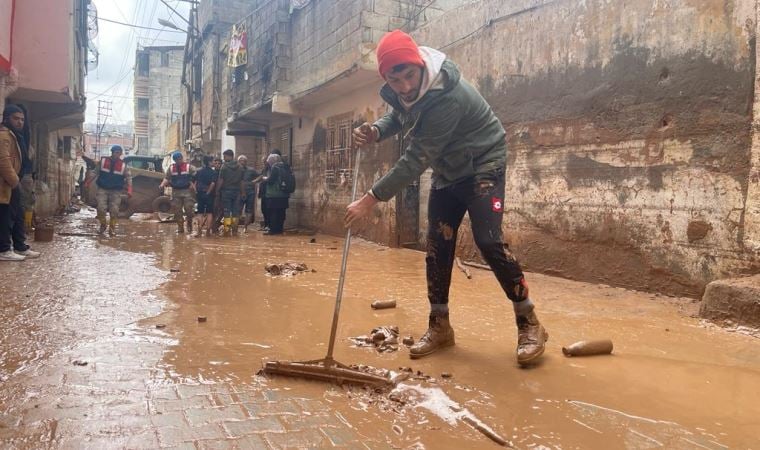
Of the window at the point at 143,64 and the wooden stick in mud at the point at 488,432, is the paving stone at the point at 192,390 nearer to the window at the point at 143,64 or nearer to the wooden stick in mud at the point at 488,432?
the wooden stick in mud at the point at 488,432

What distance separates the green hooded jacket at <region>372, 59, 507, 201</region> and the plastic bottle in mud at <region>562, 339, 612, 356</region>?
3.29 feet

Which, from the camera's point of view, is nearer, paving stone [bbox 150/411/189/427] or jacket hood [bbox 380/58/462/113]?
paving stone [bbox 150/411/189/427]

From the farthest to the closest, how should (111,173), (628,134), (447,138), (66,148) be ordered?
1. (66,148)
2. (111,173)
3. (628,134)
4. (447,138)

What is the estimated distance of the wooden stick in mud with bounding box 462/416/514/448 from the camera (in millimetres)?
1800

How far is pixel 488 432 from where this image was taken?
6.09 ft

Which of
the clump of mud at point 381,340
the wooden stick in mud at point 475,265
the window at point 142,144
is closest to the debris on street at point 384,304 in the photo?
the clump of mud at point 381,340

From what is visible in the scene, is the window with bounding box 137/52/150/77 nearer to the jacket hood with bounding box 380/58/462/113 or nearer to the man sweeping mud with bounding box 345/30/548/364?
the man sweeping mud with bounding box 345/30/548/364

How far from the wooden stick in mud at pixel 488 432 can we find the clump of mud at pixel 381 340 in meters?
0.94

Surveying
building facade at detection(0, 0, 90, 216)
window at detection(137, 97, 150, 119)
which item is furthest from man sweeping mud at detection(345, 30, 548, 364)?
window at detection(137, 97, 150, 119)

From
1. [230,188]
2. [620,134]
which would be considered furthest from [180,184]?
[620,134]

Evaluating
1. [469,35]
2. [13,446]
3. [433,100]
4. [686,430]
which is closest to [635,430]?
Answer: [686,430]

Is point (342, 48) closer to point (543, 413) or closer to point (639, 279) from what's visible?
point (639, 279)

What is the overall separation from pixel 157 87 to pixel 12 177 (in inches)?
1781

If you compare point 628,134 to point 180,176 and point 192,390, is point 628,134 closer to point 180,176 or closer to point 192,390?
point 192,390
